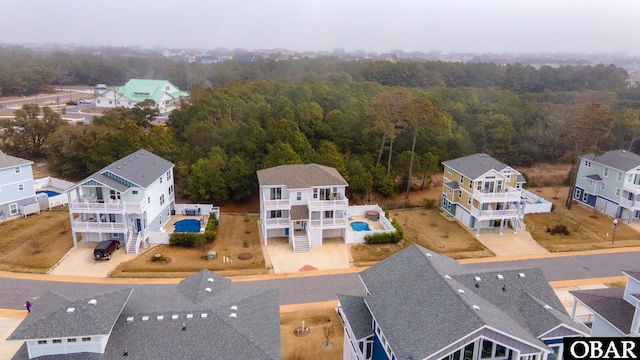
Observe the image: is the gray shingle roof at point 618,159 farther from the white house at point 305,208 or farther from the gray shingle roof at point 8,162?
the gray shingle roof at point 8,162

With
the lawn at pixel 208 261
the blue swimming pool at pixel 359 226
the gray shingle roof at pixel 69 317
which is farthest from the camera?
the blue swimming pool at pixel 359 226

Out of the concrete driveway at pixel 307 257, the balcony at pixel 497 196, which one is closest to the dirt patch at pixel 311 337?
the concrete driveway at pixel 307 257

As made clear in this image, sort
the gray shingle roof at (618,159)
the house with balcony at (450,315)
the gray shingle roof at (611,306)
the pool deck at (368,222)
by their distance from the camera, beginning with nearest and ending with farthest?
the house with balcony at (450,315), the gray shingle roof at (611,306), the pool deck at (368,222), the gray shingle roof at (618,159)

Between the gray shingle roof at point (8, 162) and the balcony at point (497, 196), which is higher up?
the gray shingle roof at point (8, 162)

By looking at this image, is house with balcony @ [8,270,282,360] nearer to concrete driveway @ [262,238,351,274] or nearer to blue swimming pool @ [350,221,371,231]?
concrete driveway @ [262,238,351,274]

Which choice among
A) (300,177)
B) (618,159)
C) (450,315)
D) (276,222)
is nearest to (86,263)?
(276,222)
